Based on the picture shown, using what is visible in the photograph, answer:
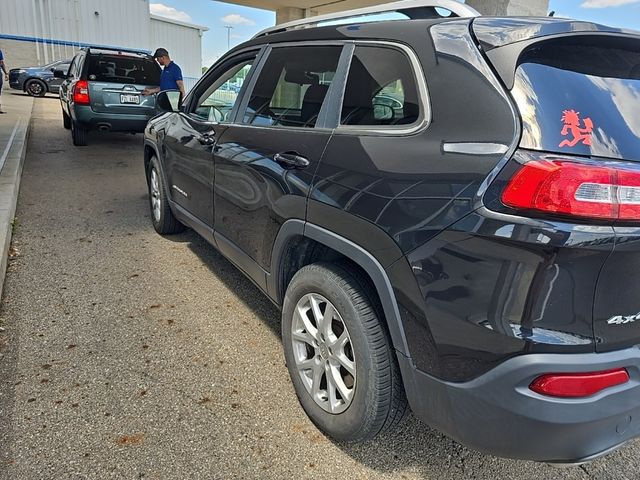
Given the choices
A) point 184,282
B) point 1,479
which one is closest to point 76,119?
point 184,282

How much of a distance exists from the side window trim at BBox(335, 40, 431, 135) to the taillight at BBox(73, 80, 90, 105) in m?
8.12

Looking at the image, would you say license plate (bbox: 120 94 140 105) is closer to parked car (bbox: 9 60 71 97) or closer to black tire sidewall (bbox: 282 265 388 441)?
black tire sidewall (bbox: 282 265 388 441)

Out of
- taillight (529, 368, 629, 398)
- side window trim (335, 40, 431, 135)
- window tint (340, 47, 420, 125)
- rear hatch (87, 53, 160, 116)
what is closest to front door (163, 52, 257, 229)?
window tint (340, 47, 420, 125)

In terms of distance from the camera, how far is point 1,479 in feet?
6.51

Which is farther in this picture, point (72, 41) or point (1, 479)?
point (72, 41)

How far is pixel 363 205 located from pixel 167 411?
150cm

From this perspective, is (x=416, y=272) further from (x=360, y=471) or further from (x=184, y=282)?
(x=184, y=282)

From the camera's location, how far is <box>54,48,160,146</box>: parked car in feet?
28.8

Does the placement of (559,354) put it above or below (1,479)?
above

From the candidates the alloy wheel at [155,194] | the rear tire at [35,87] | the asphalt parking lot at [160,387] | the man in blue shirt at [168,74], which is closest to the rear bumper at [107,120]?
the man in blue shirt at [168,74]

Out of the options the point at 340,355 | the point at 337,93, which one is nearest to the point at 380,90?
the point at 337,93

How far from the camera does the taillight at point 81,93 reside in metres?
8.72

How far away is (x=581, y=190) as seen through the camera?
1.45 meters

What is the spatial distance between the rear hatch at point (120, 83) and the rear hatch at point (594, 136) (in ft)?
28.4
